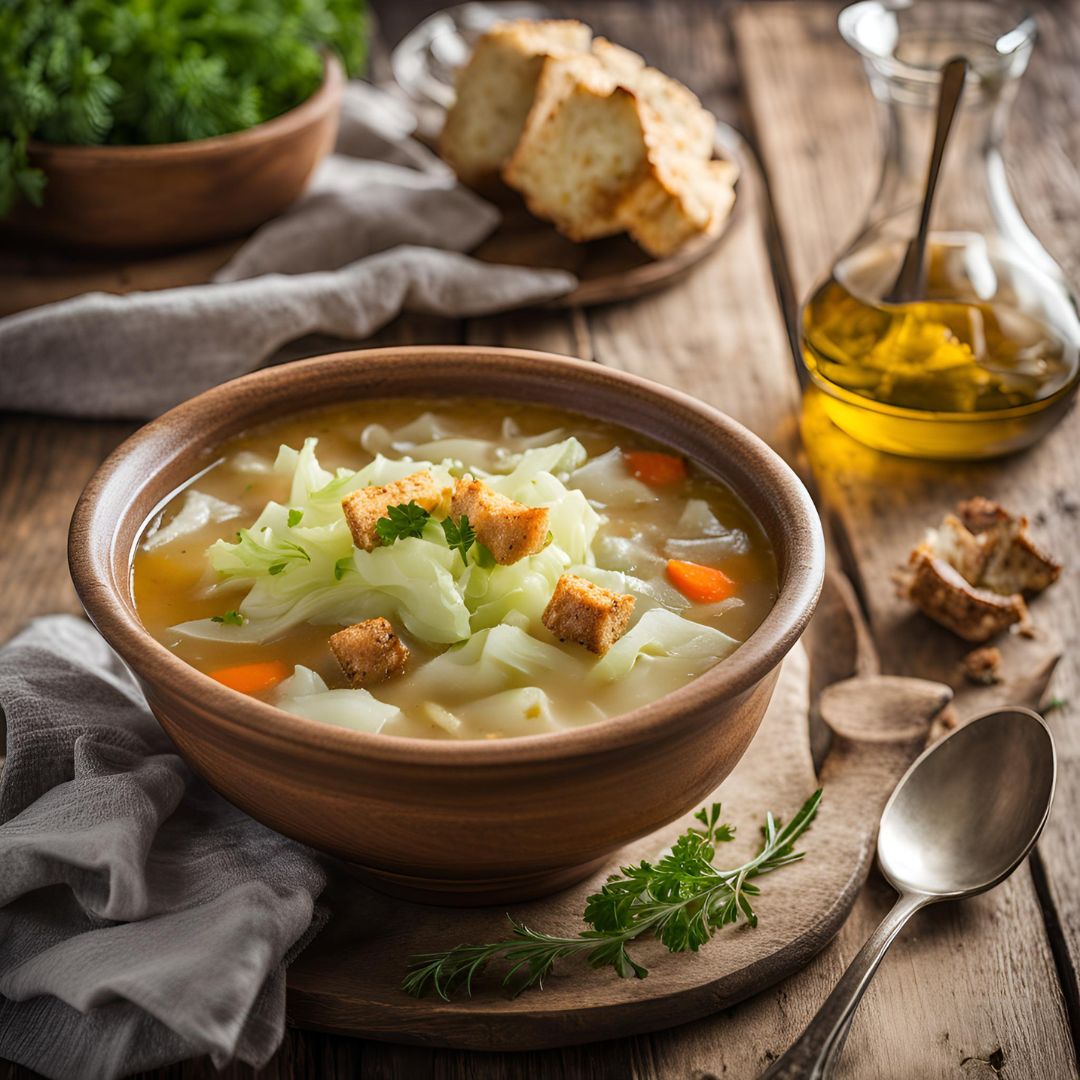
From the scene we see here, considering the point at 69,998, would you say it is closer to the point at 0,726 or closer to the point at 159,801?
the point at 159,801

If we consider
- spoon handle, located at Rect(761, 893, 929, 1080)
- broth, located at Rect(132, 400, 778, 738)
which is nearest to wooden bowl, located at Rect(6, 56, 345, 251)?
broth, located at Rect(132, 400, 778, 738)

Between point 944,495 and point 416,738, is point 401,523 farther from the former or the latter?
point 944,495

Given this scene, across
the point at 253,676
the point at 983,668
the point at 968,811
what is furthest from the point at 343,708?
the point at 983,668

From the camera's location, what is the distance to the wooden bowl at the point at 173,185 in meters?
4.01

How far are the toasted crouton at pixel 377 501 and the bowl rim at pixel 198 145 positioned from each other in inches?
77.7

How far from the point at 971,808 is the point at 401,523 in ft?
3.68

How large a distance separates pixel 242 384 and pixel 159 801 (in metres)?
0.84

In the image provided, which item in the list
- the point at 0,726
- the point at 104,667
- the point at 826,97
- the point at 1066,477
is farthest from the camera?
the point at 826,97

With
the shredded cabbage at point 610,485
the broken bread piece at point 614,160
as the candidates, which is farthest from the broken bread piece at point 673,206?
the shredded cabbage at point 610,485

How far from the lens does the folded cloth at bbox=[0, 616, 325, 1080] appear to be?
6.71 feet

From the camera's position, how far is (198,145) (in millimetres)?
4086

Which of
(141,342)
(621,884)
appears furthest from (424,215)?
(621,884)

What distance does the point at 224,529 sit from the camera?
2656mm

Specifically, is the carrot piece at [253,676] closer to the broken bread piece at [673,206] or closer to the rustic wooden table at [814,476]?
the rustic wooden table at [814,476]
